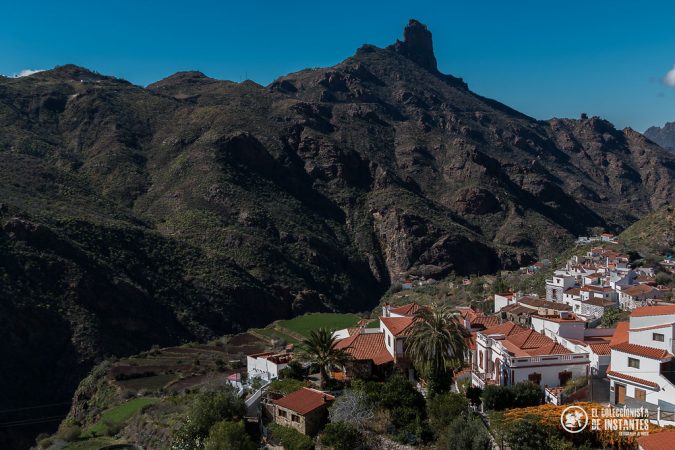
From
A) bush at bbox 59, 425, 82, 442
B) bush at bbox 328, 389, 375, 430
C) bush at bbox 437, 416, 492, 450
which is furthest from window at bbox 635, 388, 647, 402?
bush at bbox 59, 425, 82, 442

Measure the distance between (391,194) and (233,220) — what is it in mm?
38517

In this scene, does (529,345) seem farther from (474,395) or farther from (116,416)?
(116,416)

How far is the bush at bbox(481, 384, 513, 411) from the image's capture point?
23609 mm

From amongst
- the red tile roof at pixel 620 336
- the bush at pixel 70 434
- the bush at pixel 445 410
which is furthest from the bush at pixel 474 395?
the bush at pixel 70 434

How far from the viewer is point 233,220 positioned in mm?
99250

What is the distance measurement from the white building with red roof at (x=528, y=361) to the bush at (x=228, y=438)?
410 inches

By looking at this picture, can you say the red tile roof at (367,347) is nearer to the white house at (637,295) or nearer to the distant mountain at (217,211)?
the white house at (637,295)

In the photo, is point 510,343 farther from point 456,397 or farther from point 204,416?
point 204,416

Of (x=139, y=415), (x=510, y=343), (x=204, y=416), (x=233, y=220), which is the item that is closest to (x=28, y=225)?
(x=233, y=220)

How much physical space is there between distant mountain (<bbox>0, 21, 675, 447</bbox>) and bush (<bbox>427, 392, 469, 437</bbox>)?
45024 mm

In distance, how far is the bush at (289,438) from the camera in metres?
23.9

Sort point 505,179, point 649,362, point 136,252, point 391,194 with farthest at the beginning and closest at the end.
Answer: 1. point 505,179
2. point 391,194
3. point 136,252
4. point 649,362

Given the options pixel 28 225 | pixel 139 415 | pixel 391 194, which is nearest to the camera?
pixel 139 415

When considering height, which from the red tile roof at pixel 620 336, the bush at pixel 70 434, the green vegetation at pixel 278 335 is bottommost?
the bush at pixel 70 434
